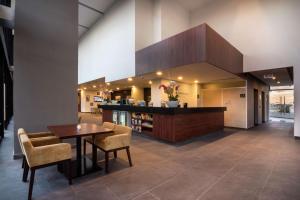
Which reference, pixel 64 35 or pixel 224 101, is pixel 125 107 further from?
pixel 224 101

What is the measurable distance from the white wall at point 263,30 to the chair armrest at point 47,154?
291 inches

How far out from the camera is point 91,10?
32.5ft

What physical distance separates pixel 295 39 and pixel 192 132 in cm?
525

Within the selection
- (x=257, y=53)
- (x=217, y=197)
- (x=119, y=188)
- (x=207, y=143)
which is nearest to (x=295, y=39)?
(x=257, y=53)

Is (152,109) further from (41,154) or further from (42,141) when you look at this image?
(41,154)

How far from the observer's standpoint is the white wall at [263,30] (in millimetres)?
5992

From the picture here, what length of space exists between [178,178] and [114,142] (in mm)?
1282

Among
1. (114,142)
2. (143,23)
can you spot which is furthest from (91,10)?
(114,142)

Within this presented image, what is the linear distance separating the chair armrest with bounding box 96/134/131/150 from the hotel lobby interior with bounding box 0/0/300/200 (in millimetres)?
19

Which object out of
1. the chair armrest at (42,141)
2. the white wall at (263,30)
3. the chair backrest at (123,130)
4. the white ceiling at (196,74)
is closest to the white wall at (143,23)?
the white ceiling at (196,74)

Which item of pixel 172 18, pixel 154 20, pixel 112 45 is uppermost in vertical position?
pixel 172 18

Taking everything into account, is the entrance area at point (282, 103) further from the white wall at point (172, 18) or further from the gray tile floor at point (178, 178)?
the gray tile floor at point (178, 178)

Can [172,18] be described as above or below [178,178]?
above

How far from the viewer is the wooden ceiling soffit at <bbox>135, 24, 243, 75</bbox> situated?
4.51 metres
